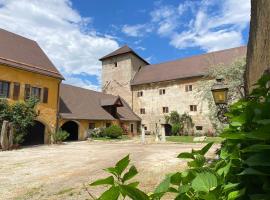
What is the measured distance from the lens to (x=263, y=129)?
2.26 feet

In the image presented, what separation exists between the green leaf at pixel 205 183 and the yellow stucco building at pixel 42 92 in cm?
2231

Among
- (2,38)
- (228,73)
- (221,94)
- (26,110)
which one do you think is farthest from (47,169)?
(2,38)

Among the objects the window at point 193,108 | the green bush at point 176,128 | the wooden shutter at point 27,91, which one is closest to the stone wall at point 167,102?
the window at point 193,108

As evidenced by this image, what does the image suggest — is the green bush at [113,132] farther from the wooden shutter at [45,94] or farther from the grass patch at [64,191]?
the grass patch at [64,191]

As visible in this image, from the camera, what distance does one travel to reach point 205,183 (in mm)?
832

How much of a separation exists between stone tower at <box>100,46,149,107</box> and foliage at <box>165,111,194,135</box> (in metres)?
7.69

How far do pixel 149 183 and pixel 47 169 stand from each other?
192 inches

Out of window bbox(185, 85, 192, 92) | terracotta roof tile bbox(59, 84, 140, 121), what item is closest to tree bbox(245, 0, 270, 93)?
terracotta roof tile bbox(59, 84, 140, 121)

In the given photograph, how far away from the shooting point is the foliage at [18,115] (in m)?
19.3

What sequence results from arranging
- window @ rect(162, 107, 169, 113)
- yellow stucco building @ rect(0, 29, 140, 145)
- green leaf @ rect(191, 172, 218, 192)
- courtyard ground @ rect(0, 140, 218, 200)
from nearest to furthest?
green leaf @ rect(191, 172, 218, 192) < courtyard ground @ rect(0, 140, 218, 200) < yellow stucco building @ rect(0, 29, 140, 145) < window @ rect(162, 107, 169, 113)

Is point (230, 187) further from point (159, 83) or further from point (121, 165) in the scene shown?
point (159, 83)

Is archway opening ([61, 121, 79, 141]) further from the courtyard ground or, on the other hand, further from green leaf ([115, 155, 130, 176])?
green leaf ([115, 155, 130, 176])

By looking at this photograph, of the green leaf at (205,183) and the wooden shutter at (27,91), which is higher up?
the wooden shutter at (27,91)

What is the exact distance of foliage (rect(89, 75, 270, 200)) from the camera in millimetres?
704
